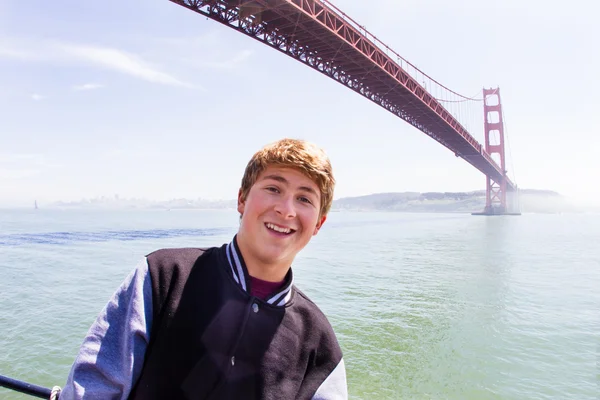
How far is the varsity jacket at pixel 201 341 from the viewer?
32.1 inches

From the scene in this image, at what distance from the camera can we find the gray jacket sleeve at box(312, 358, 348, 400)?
1.01 metres

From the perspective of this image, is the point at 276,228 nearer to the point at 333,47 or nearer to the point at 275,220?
the point at 275,220

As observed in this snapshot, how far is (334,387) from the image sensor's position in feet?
3.37

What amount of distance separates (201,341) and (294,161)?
0.47m

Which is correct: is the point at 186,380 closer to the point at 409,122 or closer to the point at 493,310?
the point at 493,310

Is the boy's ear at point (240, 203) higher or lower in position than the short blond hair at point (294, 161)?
lower

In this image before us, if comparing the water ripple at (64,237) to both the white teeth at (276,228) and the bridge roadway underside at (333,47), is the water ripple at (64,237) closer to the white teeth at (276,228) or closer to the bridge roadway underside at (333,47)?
the bridge roadway underside at (333,47)

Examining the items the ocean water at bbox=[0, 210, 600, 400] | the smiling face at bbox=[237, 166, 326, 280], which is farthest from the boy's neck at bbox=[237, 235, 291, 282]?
the ocean water at bbox=[0, 210, 600, 400]

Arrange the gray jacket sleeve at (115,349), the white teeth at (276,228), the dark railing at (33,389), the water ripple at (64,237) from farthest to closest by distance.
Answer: the water ripple at (64,237) → the white teeth at (276,228) → the dark railing at (33,389) → the gray jacket sleeve at (115,349)

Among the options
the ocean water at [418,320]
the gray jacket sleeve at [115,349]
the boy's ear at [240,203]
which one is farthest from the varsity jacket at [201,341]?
the ocean water at [418,320]

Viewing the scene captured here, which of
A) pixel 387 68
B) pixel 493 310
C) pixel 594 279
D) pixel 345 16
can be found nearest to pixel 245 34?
pixel 345 16

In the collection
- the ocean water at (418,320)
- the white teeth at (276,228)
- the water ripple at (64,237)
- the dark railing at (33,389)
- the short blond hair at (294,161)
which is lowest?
the ocean water at (418,320)

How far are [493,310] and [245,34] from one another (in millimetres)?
11943

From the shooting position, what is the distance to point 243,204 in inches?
44.0
